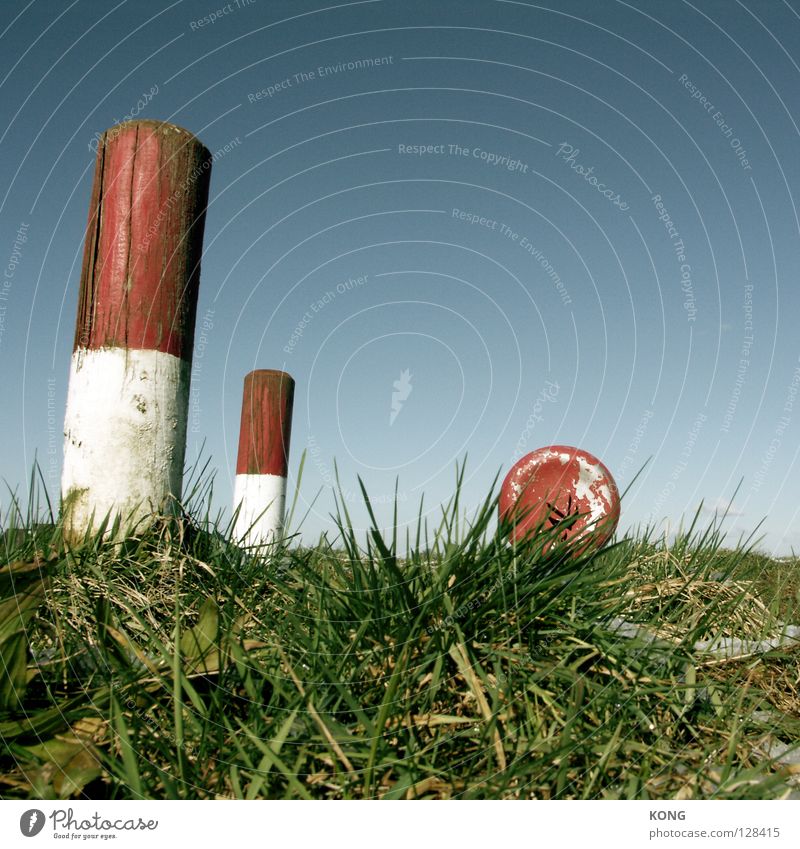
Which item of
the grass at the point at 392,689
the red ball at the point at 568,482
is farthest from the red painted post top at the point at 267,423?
the grass at the point at 392,689

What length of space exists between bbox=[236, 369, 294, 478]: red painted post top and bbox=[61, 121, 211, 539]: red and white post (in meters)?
4.37

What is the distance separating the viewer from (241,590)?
9.63ft

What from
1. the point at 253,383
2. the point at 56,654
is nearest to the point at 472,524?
the point at 56,654

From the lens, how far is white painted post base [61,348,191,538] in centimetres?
336

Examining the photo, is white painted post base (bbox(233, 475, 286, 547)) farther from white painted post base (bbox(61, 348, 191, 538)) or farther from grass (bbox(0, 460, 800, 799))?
grass (bbox(0, 460, 800, 799))

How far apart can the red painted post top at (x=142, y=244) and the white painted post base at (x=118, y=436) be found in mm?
116

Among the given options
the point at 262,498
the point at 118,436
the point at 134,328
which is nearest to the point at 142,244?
the point at 134,328

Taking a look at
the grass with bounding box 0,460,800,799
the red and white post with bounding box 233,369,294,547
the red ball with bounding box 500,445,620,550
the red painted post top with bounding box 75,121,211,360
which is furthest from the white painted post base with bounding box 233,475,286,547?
the grass with bounding box 0,460,800,799

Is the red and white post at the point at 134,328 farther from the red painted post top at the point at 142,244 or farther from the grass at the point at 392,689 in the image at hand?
the grass at the point at 392,689

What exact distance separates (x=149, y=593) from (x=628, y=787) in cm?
202

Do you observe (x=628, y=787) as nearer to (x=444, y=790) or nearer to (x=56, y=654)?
(x=444, y=790)

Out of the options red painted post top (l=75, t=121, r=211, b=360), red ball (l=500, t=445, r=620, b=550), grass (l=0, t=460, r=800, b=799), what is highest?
red painted post top (l=75, t=121, r=211, b=360)

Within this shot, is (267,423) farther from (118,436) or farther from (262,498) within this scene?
(118,436)

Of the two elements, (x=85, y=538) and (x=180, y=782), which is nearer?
(x=180, y=782)
